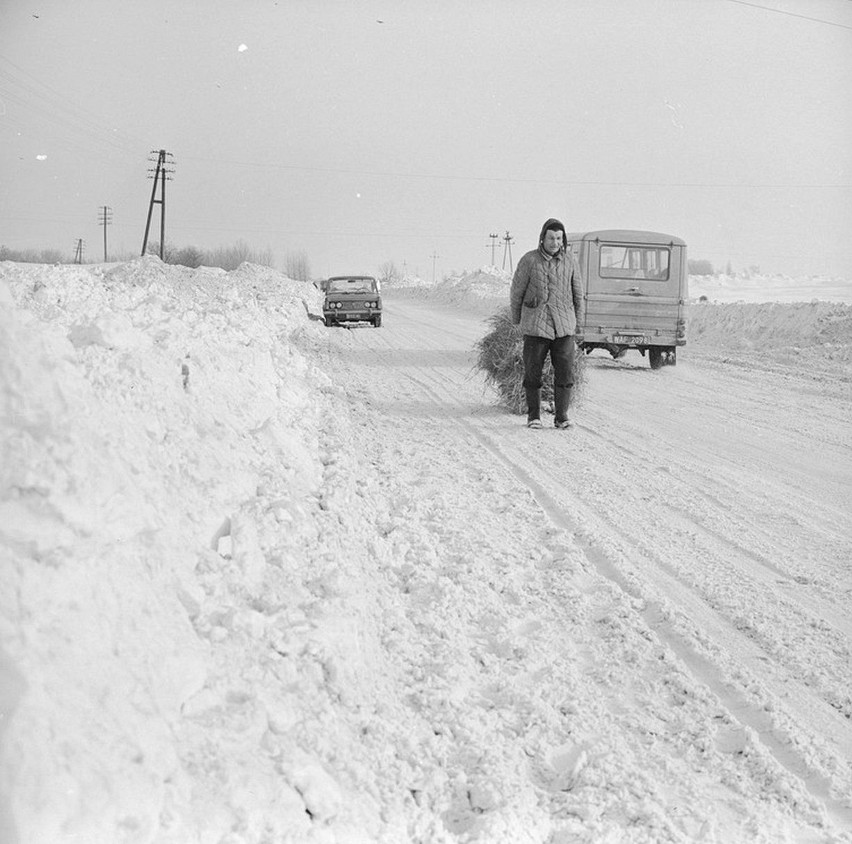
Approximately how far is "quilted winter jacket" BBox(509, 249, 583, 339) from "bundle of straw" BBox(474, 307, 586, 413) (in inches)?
19.7

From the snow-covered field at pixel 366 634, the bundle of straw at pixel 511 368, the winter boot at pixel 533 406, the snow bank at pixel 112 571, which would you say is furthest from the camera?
the bundle of straw at pixel 511 368

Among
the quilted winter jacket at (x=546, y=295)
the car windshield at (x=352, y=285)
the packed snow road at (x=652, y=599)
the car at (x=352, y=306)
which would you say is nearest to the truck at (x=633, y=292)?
the quilted winter jacket at (x=546, y=295)

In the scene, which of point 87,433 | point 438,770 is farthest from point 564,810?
point 87,433

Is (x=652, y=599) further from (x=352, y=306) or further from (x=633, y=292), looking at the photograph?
(x=352, y=306)

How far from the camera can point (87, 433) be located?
2906 millimetres

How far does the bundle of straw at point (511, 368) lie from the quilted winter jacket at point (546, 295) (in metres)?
0.50

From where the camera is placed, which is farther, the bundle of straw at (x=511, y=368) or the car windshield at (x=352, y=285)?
the car windshield at (x=352, y=285)

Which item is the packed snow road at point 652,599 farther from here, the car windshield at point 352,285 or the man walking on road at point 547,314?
the car windshield at point 352,285

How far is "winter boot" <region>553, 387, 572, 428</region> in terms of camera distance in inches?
314

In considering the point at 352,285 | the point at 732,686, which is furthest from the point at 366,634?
the point at 352,285

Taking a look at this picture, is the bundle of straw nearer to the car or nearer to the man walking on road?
the man walking on road

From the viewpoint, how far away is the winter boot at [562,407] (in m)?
7.98

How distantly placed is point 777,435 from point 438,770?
6337 millimetres

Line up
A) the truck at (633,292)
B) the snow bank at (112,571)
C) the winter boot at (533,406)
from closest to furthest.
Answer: the snow bank at (112,571) < the winter boot at (533,406) < the truck at (633,292)
